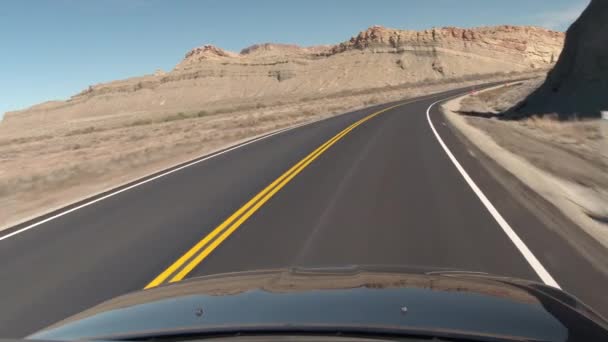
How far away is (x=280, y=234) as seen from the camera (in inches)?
375

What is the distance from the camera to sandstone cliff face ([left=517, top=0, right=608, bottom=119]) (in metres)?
31.5

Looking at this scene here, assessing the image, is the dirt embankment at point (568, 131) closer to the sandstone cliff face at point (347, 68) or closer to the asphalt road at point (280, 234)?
the asphalt road at point (280, 234)

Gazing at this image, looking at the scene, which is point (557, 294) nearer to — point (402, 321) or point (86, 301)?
point (402, 321)

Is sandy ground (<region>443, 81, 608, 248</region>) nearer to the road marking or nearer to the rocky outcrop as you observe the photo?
the road marking

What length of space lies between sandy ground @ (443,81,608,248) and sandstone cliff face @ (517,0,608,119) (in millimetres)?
2005

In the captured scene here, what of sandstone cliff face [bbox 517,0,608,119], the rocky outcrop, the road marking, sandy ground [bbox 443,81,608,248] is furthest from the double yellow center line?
the rocky outcrop

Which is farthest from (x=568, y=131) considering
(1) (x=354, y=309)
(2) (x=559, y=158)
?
(1) (x=354, y=309)

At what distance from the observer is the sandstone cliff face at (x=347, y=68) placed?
139625 mm

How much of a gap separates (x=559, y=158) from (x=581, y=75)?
17.9 m

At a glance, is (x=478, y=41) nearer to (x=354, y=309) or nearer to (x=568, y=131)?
(x=568, y=131)

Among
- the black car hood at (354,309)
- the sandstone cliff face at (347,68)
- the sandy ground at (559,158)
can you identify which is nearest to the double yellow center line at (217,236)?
the black car hood at (354,309)

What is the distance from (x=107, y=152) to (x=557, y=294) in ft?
103

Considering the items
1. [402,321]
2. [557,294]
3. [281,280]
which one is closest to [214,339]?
[402,321]

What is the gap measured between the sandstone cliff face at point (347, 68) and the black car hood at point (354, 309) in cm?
12969
